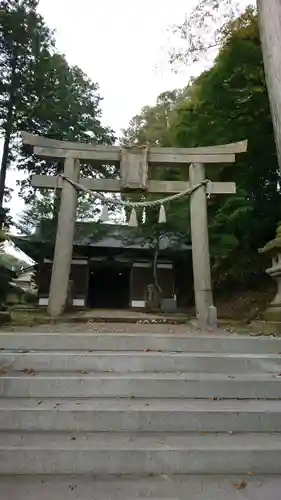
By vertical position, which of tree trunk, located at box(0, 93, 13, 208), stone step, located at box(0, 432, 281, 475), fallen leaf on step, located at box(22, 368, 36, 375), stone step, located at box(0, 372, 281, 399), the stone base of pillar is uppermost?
tree trunk, located at box(0, 93, 13, 208)

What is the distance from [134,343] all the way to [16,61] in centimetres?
1470

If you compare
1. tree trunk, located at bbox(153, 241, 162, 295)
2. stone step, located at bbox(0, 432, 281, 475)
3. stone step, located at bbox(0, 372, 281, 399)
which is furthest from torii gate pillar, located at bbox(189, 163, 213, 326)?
tree trunk, located at bbox(153, 241, 162, 295)

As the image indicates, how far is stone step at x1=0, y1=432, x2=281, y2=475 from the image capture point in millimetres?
2572

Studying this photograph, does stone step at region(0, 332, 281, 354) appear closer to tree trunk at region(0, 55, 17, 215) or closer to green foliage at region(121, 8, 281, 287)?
green foliage at region(121, 8, 281, 287)

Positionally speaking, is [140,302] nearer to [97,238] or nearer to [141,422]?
[97,238]

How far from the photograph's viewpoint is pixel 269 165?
37.9 ft

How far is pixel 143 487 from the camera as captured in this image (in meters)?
2.39

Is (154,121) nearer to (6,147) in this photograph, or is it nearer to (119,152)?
(6,147)

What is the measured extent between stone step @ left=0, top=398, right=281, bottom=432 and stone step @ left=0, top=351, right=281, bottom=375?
2.14ft

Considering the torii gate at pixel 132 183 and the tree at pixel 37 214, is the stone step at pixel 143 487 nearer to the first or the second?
the torii gate at pixel 132 183

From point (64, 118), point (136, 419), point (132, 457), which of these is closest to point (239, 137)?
point (64, 118)

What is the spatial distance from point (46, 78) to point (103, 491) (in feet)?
51.9

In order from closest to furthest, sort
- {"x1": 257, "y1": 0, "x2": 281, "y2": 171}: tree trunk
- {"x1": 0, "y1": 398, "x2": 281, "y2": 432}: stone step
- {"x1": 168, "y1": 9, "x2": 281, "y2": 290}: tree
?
{"x1": 0, "y1": 398, "x2": 281, "y2": 432}: stone step < {"x1": 257, "y1": 0, "x2": 281, "y2": 171}: tree trunk < {"x1": 168, "y1": 9, "x2": 281, "y2": 290}: tree

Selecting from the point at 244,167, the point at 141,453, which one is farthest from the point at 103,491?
the point at 244,167
